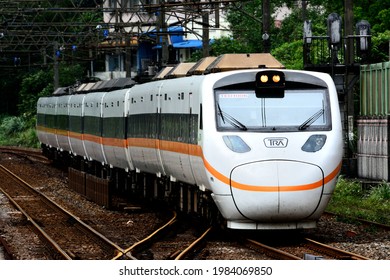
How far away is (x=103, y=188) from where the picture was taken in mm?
25984

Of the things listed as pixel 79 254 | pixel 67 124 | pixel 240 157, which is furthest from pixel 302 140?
pixel 67 124

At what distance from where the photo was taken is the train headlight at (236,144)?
1650 cm

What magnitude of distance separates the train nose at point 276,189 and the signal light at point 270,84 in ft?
3.78

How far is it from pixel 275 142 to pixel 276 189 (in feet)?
2.17

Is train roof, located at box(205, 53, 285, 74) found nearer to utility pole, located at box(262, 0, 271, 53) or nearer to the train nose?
the train nose

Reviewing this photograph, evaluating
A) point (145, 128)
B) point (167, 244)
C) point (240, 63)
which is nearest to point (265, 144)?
point (167, 244)

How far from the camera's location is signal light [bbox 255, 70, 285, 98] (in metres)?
16.9

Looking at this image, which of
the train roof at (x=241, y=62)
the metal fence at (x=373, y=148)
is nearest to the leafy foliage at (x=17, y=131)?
the metal fence at (x=373, y=148)

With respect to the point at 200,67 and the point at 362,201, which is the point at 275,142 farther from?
the point at 362,201

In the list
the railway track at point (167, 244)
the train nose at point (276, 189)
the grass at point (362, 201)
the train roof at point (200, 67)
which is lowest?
the grass at point (362, 201)

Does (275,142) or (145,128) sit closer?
(275,142)

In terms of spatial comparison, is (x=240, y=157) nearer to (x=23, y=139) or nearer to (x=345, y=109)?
(x=345, y=109)

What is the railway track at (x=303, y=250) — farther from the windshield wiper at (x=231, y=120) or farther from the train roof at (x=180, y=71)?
the train roof at (x=180, y=71)

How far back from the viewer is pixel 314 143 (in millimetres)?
16672
